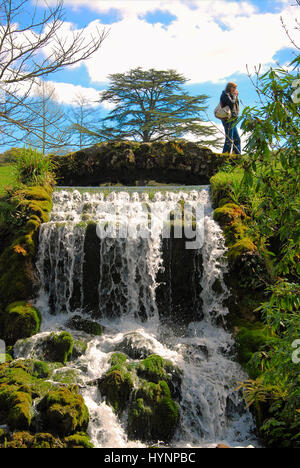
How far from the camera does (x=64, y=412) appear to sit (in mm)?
4426

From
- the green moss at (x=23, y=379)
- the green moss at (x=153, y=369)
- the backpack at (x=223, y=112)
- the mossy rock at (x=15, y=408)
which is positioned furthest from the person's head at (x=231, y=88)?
the mossy rock at (x=15, y=408)

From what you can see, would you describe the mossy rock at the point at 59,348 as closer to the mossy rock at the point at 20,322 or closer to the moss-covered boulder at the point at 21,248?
the mossy rock at the point at 20,322

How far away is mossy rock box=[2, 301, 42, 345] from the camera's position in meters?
6.58

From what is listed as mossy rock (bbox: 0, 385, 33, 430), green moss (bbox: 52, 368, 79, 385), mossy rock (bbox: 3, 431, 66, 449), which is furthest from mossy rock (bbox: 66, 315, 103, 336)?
mossy rock (bbox: 3, 431, 66, 449)

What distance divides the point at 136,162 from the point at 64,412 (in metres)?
8.39

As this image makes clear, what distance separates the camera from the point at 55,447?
163 inches

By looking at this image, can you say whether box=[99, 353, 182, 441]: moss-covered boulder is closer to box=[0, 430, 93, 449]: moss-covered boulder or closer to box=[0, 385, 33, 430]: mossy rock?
box=[0, 430, 93, 449]: moss-covered boulder

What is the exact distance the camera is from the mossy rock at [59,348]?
5.91 meters

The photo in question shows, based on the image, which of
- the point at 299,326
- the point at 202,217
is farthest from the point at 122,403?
the point at 202,217

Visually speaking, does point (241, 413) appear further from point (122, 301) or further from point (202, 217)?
point (202, 217)

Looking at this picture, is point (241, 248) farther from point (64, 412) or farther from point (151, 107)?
point (151, 107)

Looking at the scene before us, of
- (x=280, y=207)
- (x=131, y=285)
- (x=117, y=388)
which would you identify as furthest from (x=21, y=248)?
(x=280, y=207)

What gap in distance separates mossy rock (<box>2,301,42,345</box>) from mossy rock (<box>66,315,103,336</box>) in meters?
0.57

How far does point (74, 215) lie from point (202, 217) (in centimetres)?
285
